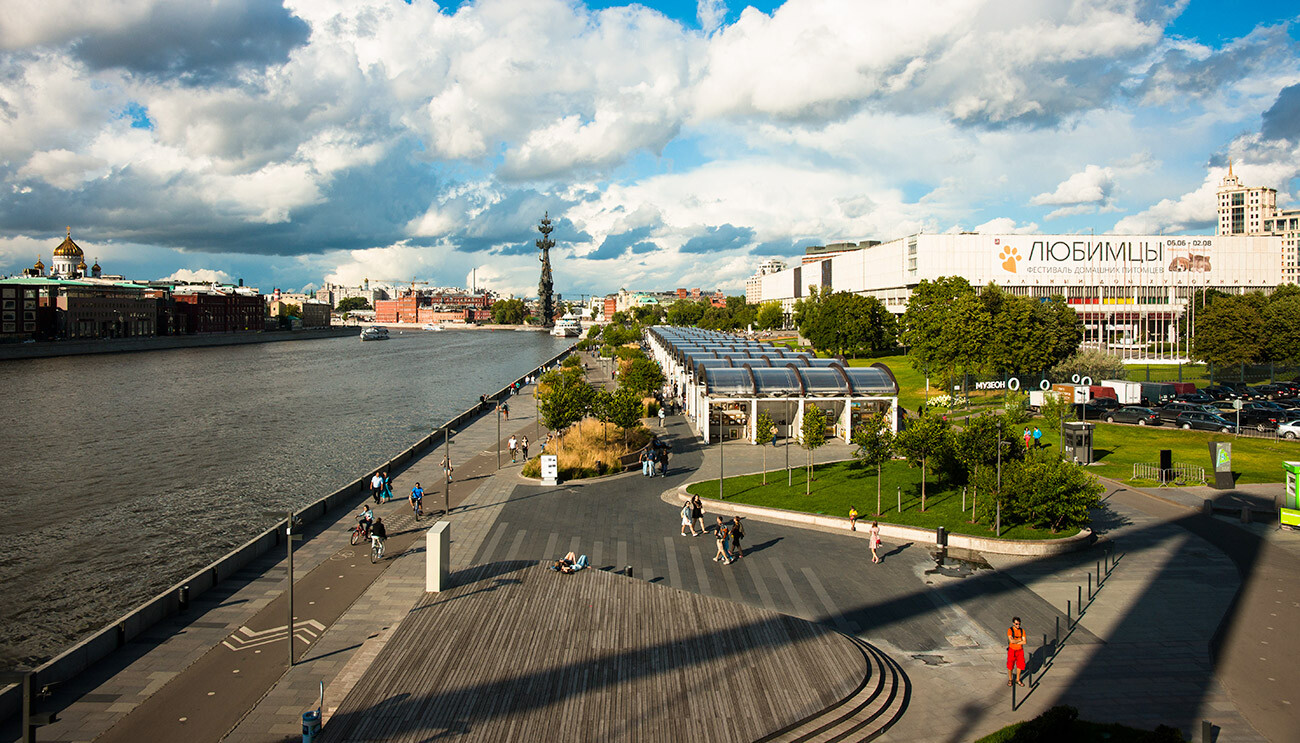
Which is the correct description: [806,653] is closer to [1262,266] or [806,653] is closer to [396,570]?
[396,570]

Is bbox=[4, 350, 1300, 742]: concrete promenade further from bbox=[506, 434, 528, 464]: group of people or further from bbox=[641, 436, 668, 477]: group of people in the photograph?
bbox=[506, 434, 528, 464]: group of people

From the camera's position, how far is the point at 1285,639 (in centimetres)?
1506

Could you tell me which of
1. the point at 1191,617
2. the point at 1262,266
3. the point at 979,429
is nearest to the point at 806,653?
the point at 1191,617

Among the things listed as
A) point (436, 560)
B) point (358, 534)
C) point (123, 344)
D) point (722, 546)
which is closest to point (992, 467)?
point (722, 546)

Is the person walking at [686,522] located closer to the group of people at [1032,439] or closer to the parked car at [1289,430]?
the group of people at [1032,439]

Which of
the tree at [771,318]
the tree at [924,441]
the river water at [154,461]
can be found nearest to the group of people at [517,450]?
the river water at [154,461]

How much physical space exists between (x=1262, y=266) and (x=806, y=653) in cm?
11208

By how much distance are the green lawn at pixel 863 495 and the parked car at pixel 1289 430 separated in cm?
1955

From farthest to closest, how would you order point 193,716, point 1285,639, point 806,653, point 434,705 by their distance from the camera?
point 1285,639 < point 806,653 < point 193,716 < point 434,705

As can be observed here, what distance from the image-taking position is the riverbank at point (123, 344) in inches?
4261

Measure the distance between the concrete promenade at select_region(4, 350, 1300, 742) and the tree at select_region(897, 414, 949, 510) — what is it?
4654 millimetres

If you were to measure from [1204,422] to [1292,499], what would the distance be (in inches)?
723

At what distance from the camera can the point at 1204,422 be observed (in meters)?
38.2

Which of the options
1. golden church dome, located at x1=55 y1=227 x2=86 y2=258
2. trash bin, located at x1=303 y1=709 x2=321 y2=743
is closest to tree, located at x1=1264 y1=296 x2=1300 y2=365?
trash bin, located at x1=303 y1=709 x2=321 y2=743
